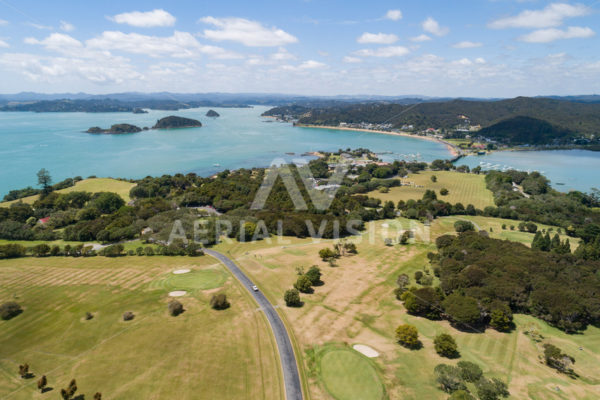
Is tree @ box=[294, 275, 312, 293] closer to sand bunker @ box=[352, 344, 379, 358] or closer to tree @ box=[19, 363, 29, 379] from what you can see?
sand bunker @ box=[352, 344, 379, 358]

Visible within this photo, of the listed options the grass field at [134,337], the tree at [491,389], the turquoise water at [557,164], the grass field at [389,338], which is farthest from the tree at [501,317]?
the turquoise water at [557,164]

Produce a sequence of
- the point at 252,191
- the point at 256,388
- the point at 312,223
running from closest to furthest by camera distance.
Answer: the point at 256,388
the point at 312,223
the point at 252,191

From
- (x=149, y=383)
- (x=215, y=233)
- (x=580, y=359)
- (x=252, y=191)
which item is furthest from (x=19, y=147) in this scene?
(x=580, y=359)

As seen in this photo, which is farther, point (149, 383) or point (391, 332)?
point (391, 332)

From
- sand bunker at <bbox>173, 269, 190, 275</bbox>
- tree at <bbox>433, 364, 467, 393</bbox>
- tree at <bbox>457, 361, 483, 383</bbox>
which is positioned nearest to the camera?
tree at <bbox>433, 364, 467, 393</bbox>

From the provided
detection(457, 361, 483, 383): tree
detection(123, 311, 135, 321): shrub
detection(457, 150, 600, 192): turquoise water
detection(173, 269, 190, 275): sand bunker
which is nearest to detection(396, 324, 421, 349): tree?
detection(457, 361, 483, 383): tree

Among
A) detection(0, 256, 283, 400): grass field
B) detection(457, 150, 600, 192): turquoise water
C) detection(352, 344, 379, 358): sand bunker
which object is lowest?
detection(0, 256, 283, 400): grass field

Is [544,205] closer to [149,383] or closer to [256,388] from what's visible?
[256,388]
